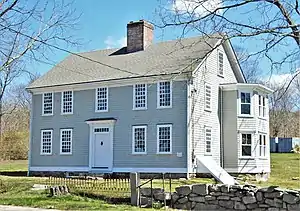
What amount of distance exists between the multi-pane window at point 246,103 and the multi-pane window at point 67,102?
1063 cm

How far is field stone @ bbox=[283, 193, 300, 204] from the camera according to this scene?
546 inches

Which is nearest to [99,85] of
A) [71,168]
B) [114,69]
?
[114,69]

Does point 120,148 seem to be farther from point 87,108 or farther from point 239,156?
point 239,156

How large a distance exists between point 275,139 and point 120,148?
29457 millimetres

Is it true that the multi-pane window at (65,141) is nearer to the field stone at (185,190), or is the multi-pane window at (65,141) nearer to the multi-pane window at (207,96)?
the multi-pane window at (207,96)

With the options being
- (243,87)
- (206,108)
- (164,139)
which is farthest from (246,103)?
(164,139)

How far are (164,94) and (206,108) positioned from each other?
2.81 m

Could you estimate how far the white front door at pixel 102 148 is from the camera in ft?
91.4

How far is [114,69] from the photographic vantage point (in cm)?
2939

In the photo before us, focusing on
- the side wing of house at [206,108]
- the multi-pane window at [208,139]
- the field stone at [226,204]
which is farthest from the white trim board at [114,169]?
the field stone at [226,204]

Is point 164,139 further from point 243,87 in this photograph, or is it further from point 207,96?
point 243,87

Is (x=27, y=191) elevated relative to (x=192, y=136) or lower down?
lower down

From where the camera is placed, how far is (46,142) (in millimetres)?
30391

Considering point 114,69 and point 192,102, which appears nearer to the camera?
point 192,102
